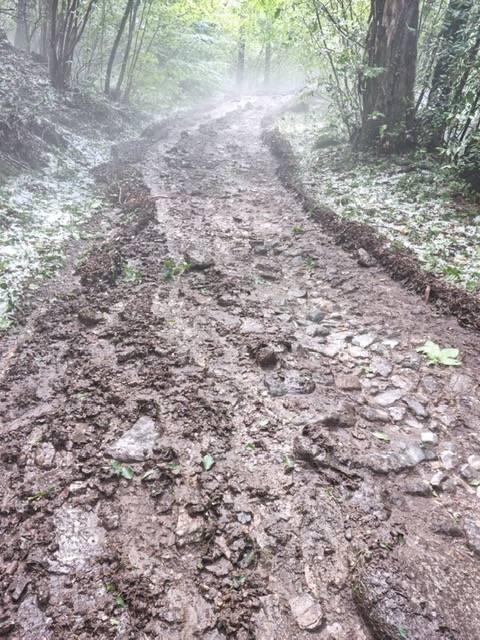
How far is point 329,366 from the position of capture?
3711mm

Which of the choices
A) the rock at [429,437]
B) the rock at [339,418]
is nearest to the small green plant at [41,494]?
the rock at [339,418]

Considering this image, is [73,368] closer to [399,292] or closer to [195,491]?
[195,491]

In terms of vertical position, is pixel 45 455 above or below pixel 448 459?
below

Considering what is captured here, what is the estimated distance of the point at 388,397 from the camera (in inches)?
132

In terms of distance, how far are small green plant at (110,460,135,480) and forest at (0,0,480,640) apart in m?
0.02

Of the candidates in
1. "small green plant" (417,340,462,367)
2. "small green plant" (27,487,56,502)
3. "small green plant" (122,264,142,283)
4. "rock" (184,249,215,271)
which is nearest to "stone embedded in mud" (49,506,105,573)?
"small green plant" (27,487,56,502)

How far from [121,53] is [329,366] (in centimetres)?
1868

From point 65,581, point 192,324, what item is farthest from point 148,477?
point 192,324

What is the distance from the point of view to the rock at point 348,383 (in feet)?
11.3

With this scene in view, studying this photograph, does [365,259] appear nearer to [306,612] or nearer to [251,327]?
[251,327]

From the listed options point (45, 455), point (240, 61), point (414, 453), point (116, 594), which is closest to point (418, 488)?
point (414, 453)

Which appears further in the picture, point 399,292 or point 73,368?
point 399,292

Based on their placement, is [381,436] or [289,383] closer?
[381,436]

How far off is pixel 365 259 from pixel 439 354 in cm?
199
